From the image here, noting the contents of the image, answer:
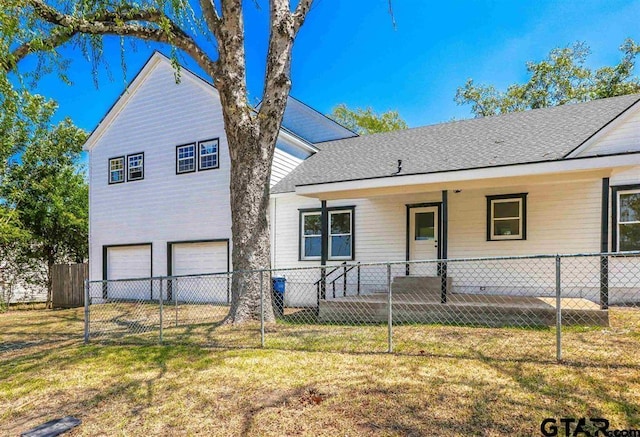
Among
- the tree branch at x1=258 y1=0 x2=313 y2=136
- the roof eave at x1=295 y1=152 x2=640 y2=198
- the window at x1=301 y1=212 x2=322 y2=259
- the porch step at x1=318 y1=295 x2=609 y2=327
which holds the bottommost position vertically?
the porch step at x1=318 y1=295 x2=609 y2=327

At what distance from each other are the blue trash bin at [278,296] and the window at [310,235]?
5.44 ft

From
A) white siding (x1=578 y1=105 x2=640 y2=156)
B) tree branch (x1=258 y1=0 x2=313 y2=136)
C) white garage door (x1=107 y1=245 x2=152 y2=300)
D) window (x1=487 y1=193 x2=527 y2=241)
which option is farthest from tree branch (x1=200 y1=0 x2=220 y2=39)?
white garage door (x1=107 y1=245 x2=152 y2=300)

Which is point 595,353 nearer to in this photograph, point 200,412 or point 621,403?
point 621,403

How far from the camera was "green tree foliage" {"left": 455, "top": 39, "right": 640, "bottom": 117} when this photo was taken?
20266 millimetres

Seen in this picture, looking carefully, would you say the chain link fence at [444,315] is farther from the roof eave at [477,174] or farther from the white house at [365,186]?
the roof eave at [477,174]

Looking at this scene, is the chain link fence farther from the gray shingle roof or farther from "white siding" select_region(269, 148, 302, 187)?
"white siding" select_region(269, 148, 302, 187)

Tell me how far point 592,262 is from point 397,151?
574cm

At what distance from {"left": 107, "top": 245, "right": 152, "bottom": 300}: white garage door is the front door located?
926 cm

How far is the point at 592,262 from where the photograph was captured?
8.83 meters

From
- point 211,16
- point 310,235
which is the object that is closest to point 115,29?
point 211,16

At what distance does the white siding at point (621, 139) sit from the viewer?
8547mm

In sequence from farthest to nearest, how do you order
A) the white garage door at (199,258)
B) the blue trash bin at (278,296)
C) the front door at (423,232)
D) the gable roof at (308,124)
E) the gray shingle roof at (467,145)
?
the gable roof at (308,124)
the white garage door at (199,258)
the front door at (423,232)
the blue trash bin at (278,296)
the gray shingle roof at (467,145)

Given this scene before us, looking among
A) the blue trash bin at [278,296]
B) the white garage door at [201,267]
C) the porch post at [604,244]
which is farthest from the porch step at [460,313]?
the white garage door at [201,267]

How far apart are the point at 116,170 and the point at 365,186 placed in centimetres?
1070
